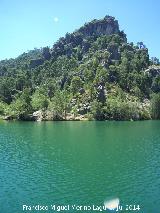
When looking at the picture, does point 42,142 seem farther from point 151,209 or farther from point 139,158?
point 151,209

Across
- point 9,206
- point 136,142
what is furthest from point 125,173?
point 136,142

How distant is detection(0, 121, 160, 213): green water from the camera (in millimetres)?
40000

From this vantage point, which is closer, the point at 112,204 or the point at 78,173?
the point at 112,204

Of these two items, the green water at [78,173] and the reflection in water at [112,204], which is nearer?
the reflection in water at [112,204]

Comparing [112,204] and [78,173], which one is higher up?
[78,173]

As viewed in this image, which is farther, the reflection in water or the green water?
the green water

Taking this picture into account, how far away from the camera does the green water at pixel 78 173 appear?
4000cm

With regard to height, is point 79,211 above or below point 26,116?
below

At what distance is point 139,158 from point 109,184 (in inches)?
804

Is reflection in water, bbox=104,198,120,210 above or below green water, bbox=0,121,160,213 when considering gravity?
below

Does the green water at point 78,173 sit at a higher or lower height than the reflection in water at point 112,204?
higher

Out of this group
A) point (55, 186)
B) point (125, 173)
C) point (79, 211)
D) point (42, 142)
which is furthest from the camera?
point (42, 142)

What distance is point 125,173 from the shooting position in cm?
5278

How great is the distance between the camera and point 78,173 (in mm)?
52906
